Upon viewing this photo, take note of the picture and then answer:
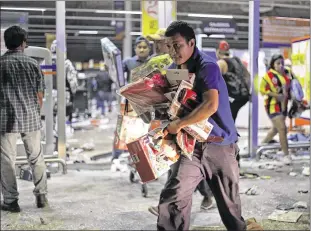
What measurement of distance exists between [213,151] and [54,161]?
3.02m

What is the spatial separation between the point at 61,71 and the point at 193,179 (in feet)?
10.8

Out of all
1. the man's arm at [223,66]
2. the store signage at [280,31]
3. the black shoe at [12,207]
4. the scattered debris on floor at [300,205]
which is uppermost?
the store signage at [280,31]

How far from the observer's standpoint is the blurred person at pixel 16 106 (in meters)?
3.83

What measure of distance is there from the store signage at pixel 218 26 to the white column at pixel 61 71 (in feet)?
6.93

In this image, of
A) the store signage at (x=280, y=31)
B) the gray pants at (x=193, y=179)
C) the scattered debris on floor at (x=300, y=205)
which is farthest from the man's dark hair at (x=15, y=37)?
the store signage at (x=280, y=31)

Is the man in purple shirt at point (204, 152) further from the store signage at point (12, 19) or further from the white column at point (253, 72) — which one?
the white column at point (253, 72)

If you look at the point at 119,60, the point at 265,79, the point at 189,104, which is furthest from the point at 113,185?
the point at 189,104

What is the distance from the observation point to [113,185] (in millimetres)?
5281

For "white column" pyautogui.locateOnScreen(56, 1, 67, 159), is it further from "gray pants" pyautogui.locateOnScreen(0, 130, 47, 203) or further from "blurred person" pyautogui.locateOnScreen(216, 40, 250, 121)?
"blurred person" pyautogui.locateOnScreen(216, 40, 250, 121)

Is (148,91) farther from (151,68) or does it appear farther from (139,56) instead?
(139,56)

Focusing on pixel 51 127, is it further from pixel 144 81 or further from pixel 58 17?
pixel 144 81

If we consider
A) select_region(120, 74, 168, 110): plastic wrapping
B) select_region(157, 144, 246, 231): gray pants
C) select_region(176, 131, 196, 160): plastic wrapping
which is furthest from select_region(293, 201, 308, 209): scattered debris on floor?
select_region(120, 74, 168, 110): plastic wrapping

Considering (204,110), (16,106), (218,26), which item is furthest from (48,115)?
(204,110)

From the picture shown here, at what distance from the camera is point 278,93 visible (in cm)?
646
